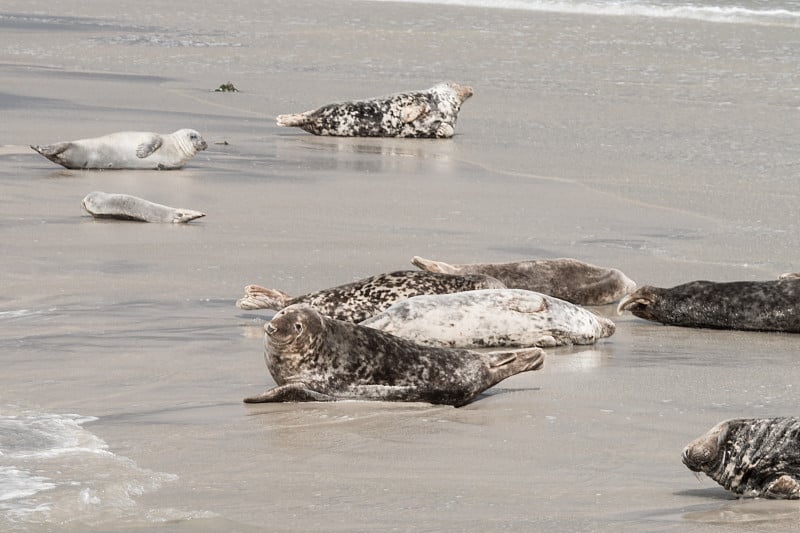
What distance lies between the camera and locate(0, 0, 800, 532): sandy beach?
4082 mm

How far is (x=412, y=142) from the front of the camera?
46.0ft

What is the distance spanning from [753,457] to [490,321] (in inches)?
97.9

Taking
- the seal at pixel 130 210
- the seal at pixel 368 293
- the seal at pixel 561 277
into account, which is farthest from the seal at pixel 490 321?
the seal at pixel 130 210

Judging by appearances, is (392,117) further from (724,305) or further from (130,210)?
(724,305)

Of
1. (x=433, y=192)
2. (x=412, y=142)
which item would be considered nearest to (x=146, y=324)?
(x=433, y=192)

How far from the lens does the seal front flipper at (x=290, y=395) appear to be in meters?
5.11

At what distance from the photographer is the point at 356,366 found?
17.5ft

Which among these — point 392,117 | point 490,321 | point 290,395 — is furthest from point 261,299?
point 392,117

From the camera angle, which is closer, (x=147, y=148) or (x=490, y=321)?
(x=490, y=321)

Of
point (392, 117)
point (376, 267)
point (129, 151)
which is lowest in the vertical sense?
point (376, 267)

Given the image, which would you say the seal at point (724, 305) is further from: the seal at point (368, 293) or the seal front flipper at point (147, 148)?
the seal front flipper at point (147, 148)

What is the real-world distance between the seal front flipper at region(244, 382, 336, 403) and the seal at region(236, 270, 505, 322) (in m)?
1.44

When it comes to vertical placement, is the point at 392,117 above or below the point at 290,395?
above

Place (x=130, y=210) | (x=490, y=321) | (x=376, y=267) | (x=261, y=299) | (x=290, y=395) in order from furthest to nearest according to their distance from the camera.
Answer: (x=130, y=210) < (x=376, y=267) < (x=261, y=299) < (x=490, y=321) < (x=290, y=395)
